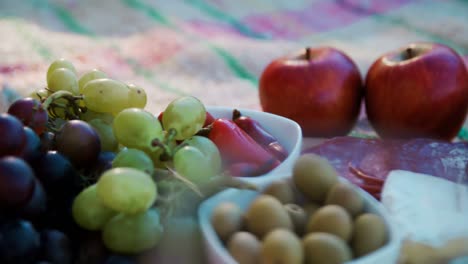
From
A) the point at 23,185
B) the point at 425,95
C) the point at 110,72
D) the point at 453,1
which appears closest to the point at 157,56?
the point at 110,72

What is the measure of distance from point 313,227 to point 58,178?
0.17m

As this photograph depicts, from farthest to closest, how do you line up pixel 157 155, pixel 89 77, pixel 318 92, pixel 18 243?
pixel 318 92
pixel 89 77
pixel 157 155
pixel 18 243

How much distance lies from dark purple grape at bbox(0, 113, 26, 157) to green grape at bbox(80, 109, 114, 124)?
5.0 inches

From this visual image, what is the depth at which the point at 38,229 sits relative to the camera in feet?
1.25

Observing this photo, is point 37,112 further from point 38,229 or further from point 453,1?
point 453,1

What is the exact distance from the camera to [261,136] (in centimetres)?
56

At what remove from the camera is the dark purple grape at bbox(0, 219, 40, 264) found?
0.35m

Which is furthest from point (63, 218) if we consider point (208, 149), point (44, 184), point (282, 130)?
point (282, 130)

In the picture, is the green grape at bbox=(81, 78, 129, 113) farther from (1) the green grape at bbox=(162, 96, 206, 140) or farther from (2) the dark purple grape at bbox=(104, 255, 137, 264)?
(2) the dark purple grape at bbox=(104, 255, 137, 264)

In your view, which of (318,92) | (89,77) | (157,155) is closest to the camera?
(157,155)

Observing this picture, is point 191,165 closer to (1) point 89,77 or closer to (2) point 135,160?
(2) point 135,160

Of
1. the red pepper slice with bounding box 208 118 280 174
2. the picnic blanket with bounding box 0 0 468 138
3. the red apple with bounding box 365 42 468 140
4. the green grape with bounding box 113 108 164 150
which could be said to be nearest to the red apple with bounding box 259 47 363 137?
the red apple with bounding box 365 42 468 140

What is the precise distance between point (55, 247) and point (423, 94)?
55 cm

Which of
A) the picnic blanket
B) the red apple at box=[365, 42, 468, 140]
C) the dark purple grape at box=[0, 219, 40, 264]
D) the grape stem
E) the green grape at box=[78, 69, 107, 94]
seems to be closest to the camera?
the dark purple grape at box=[0, 219, 40, 264]
